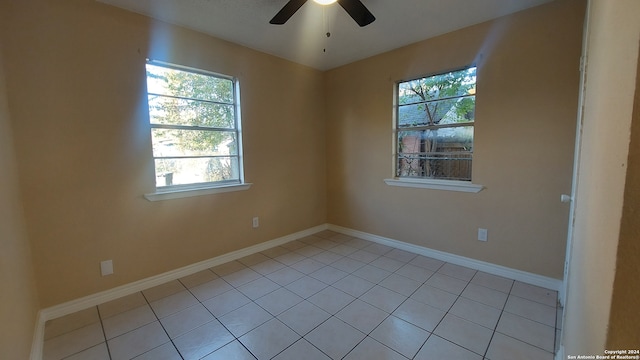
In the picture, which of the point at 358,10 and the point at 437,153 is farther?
the point at 437,153

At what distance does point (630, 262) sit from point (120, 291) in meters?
3.08

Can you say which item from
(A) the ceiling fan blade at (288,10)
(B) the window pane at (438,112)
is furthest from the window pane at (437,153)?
(A) the ceiling fan blade at (288,10)

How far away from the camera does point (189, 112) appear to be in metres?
2.67

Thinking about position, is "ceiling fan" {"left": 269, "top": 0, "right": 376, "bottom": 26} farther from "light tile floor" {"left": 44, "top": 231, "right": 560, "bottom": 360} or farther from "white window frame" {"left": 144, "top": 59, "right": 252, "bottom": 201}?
"light tile floor" {"left": 44, "top": 231, "right": 560, "bottom": 360}

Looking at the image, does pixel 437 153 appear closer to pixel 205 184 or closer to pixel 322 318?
pixel 322 318

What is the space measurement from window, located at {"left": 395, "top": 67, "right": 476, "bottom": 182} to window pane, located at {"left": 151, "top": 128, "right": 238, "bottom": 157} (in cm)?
211

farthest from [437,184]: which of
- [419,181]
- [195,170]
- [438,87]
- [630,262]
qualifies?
[195,170]

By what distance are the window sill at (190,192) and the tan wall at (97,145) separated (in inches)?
2.2

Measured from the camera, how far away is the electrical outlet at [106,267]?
2193 mm

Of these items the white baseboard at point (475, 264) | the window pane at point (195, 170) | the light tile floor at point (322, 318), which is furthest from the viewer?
the window pane at point (195, 170)

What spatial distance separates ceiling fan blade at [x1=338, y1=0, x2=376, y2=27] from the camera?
1.83 metres

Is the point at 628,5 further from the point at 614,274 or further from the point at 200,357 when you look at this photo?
the point at 200,357

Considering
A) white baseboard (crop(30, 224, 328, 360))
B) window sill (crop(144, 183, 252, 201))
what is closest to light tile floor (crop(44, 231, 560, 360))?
white baseboard (crop(30, 224, 328, 360))

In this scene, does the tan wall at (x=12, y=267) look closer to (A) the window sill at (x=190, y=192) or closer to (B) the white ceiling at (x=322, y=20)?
(A) the window sill at (x=190, y=192)
